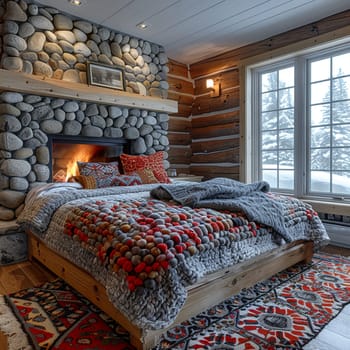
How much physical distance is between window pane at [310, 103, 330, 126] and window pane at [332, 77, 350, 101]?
135mm

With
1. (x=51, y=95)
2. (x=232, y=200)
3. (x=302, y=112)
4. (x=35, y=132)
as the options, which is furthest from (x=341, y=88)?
(x=35, y=132)

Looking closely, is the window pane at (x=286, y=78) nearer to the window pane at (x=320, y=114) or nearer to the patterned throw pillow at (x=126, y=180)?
the window pane at (x=320, y=114)

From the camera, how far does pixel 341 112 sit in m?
3.26

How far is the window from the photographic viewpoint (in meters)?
3.27

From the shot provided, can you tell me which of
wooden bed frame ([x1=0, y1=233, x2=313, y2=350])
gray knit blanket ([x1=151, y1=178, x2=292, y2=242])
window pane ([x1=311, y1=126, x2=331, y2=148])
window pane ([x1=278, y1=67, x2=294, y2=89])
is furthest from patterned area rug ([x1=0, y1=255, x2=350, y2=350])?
window pane ([x1=278, y1=67, x2=294, y2=89])

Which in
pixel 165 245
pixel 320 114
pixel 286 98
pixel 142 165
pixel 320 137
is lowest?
pixel 165 245

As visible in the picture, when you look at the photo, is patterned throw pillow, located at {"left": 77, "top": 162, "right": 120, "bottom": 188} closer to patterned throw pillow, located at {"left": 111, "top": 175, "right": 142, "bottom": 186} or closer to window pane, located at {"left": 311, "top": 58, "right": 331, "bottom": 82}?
patterned throw pillow, located at {"left": 111, "top": 175, "right": 142, "bottom": 186}

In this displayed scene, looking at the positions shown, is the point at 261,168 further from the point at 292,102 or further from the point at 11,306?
the point at 11,306

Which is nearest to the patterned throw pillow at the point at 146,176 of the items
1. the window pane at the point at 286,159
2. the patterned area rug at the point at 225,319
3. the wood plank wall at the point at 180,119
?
the wood plank wall at the point at 180,119

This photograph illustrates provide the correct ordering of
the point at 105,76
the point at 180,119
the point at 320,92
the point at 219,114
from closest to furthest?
1. the point at 320,92
2. the point at 105,76
3. the point at 219,114
4. the point at 180,119

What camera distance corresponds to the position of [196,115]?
477cm

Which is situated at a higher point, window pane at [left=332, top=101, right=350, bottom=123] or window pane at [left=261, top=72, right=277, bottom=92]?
window pane at [left=261, top=72, right=277, bottom=92]

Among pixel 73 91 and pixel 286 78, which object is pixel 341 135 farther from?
pixel 73 91

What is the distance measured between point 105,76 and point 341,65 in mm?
2733
